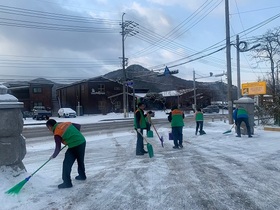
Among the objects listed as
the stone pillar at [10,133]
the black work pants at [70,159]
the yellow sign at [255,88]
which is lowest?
the black work pants at [70,159]

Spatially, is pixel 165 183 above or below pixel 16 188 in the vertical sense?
below

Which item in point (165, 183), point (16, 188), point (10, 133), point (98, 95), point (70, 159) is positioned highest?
point (98, 95)

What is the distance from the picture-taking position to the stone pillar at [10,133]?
21.0 ft

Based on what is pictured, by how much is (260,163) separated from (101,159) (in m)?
4.49

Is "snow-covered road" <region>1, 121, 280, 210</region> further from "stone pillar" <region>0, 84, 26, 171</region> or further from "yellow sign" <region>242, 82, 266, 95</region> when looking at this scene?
"yellow sign" <region>242, 82, 266, 95</region>

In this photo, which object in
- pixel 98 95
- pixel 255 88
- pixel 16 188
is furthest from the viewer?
pixel 98 95

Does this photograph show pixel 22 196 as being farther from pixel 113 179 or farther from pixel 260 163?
pixel 260 163

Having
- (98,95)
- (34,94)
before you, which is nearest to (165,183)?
(98,95)

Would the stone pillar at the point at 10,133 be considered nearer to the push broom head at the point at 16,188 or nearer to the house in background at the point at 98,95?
the push broom head at the point at 16,188

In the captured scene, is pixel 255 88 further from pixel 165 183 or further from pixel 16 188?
pixel 16 188

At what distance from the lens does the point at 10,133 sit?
6.48 m

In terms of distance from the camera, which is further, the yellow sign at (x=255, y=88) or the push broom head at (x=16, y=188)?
the yellow sign at (x=255, y=88)

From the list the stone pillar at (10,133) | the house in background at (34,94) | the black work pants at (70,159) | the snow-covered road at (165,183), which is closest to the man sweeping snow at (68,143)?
the black work pants at (70,159)

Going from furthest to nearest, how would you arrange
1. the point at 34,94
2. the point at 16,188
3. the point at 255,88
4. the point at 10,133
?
the point at 34,94
the point at 255,88
the point at 10,133
the point at 16,188
